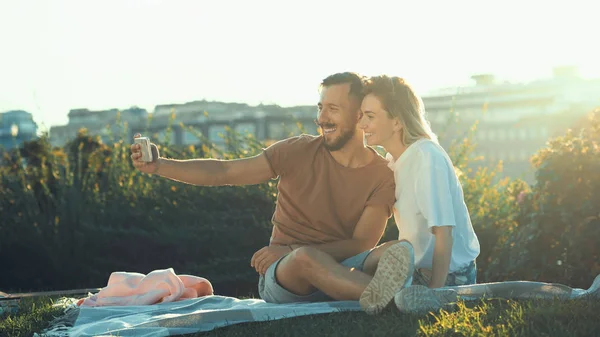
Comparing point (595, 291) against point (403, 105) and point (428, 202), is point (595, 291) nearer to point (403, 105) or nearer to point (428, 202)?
point (428, 202)

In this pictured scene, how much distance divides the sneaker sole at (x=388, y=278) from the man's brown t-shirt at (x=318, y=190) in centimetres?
98

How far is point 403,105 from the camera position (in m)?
5.41

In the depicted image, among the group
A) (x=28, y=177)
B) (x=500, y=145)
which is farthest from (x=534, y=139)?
(x=28, y=177)

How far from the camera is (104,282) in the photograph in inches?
398

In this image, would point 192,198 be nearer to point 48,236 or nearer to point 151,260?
point 151,260

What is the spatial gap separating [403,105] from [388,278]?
4.00ft

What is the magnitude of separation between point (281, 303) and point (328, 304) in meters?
0.48

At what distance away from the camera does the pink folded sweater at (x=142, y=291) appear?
20.2 ft

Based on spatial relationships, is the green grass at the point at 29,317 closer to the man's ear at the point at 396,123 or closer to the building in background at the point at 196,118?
the man's ear at the point at 396,123

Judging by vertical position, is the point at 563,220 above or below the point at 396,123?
below

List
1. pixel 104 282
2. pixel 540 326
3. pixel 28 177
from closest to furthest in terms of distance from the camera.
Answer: pixel 540 326 → pixel 104 282 → pixel 28 177

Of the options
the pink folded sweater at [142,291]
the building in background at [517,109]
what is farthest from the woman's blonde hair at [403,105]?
the building in background at [517,109]

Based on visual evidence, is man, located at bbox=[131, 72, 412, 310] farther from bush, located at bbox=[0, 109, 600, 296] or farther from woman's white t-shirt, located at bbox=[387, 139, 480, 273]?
bush, located at bbox=[0, 109, 600, 296]

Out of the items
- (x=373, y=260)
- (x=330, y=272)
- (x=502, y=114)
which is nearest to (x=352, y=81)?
(x=373, y=260)
